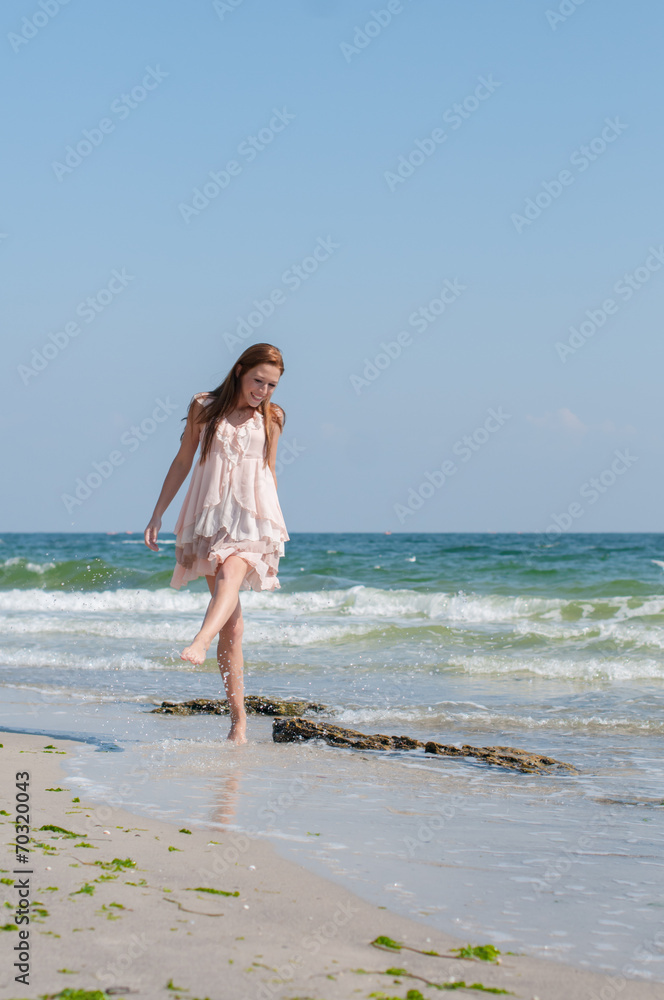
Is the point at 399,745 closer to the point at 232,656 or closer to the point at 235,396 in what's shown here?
the point at 232,656

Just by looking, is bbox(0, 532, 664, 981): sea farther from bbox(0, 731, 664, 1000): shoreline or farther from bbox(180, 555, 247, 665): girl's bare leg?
bbox(180, 555, 247, 665): girl's bare leg

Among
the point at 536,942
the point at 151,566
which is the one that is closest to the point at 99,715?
the point at 536,942

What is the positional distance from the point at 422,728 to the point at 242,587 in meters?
1.70

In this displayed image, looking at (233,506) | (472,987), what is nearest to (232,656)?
(233,506)

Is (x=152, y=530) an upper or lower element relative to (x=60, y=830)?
upper

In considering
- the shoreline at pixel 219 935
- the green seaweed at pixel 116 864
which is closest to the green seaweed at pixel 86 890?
the shoreline at pixel 219 935

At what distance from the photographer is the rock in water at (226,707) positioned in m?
6.16

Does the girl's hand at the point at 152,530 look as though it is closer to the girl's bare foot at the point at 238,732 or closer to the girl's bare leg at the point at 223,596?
the girl's bare leg at the point at 223,596

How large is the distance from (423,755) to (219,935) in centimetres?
290

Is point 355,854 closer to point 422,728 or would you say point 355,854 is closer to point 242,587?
point 242,587

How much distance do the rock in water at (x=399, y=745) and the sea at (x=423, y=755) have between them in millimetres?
113

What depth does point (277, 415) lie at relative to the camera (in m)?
4.91

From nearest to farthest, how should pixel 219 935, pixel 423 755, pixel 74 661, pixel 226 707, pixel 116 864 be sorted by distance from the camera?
pixel 219 935, pixel 116 864, pixel 423 755, pixel 226 707, pixel 74 661

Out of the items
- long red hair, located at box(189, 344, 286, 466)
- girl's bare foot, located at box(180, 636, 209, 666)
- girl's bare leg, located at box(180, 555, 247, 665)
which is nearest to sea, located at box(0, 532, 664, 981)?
girl's bare foot, located at box(180, 636, 209, 666)
